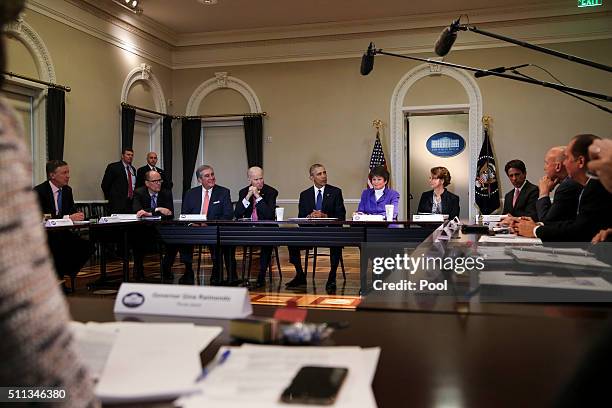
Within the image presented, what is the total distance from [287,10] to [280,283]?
4.63m

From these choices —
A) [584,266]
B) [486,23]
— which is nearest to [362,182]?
[486,23]

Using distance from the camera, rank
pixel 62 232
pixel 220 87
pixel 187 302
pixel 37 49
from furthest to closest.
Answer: pixel 220 87
pixel 37 49
pixel 62 232
pixel 187 302

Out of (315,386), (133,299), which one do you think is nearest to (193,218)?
(133,299)

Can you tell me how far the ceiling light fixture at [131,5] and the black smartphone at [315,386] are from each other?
25.2 ft

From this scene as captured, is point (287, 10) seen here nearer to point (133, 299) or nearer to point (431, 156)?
point (431, 156)

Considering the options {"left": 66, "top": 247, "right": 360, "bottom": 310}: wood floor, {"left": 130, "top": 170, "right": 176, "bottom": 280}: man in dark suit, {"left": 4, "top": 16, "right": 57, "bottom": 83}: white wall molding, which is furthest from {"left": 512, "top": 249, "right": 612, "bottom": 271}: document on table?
{"left": 4, "top": 16, "right": 57, "bottom": 83}: white wall molding

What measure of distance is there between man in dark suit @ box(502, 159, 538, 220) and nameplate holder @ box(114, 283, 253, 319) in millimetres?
4617

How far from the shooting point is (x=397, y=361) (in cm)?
67

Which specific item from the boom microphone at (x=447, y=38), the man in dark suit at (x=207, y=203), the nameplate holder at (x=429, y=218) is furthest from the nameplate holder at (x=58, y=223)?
the boom microphone at (x=447, y=38)

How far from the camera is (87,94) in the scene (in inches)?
304

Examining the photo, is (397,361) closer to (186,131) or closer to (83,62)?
(83,62)

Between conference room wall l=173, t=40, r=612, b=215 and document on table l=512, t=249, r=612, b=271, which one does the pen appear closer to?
document on table l=512, t=249, r=612, b=271

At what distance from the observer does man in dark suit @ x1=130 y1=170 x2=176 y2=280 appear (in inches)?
235

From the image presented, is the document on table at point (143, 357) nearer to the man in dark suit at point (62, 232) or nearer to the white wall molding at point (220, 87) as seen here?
the man in dark suit at point (62, 232)
